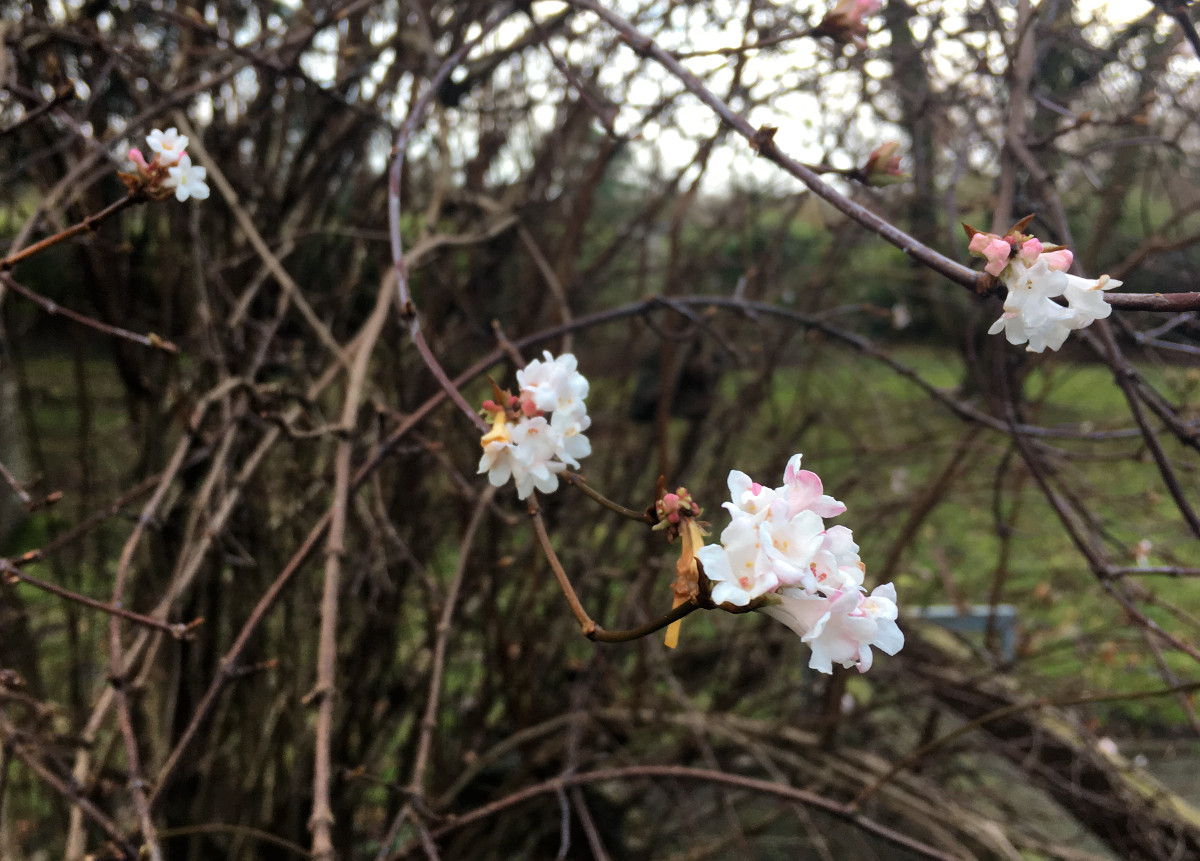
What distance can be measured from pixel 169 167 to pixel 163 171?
0.05 m

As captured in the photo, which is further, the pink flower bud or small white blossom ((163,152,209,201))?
small white blossom ((163,152,209,201))

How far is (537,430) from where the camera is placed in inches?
33.4

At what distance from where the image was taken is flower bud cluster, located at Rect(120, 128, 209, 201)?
3.01 ft

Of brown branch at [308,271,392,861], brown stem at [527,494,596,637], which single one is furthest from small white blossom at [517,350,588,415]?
brown branch at [308,271,392,861]

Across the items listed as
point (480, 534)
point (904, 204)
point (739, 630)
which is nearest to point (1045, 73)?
point (904, 204)

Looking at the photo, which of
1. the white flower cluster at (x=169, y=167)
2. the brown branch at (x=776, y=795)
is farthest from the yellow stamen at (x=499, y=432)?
the brown branch at (x=776, y=795)

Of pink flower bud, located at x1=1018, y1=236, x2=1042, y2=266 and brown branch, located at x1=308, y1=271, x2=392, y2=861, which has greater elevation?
pink flower bud, located at x1=1018, y1=236, x2=1042, y2=266

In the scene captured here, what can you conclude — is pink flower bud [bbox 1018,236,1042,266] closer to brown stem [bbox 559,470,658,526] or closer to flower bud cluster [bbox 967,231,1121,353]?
flower bud cluster [bbox 967,231,1121,353]

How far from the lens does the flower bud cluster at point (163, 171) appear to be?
92 centimetres

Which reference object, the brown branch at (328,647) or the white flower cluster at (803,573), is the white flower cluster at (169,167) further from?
the white flower cluster at (803,573)

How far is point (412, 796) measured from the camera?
1.16 m

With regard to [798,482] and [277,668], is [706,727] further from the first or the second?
[798,482]

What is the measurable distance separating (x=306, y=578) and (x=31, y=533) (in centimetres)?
344

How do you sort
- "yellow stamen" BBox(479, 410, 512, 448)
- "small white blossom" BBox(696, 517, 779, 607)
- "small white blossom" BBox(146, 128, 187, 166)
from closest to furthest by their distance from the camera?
"small white blossom" BBox(696, 517, 779, 607)
"yellow stamen" BBox(479, 410, 512, 448)
"small white blossom" BBox(146, 128, 187, 166)
